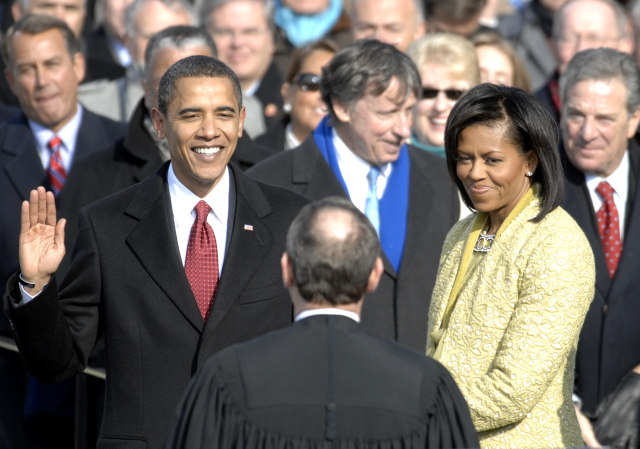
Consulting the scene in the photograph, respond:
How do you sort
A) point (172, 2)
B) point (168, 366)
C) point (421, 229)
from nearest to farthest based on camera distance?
point (168, 366) → point (421, 229) → point (172, 2)

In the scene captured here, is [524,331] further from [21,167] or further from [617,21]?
[617,21]

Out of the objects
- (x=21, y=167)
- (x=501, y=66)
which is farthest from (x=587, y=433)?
(x=501, y=66)

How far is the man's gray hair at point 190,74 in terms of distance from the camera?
14.4 ft

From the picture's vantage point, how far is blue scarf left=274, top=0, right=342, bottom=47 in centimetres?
947

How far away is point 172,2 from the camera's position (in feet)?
26.4

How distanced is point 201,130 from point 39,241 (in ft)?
2.46

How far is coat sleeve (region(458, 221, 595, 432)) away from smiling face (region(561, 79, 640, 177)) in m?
2.01

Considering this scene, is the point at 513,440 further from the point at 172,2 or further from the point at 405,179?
the point at 172,2

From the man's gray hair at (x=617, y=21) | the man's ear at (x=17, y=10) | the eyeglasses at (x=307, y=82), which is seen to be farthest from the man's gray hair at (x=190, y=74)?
the man's ear at (x=17, y=10)

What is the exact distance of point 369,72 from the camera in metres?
5.71

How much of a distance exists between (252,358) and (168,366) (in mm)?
1000

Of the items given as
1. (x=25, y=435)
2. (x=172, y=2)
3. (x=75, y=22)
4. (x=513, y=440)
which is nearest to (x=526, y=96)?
(x=513, y=440)

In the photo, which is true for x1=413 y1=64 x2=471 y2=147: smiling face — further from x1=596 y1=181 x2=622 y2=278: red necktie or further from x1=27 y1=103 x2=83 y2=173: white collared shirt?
x1=27 y1=103 x2=83 y2=173: white collared shirt

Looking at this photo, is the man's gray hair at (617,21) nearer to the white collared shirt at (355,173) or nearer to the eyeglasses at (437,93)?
the eyeglasses at (437,93)
